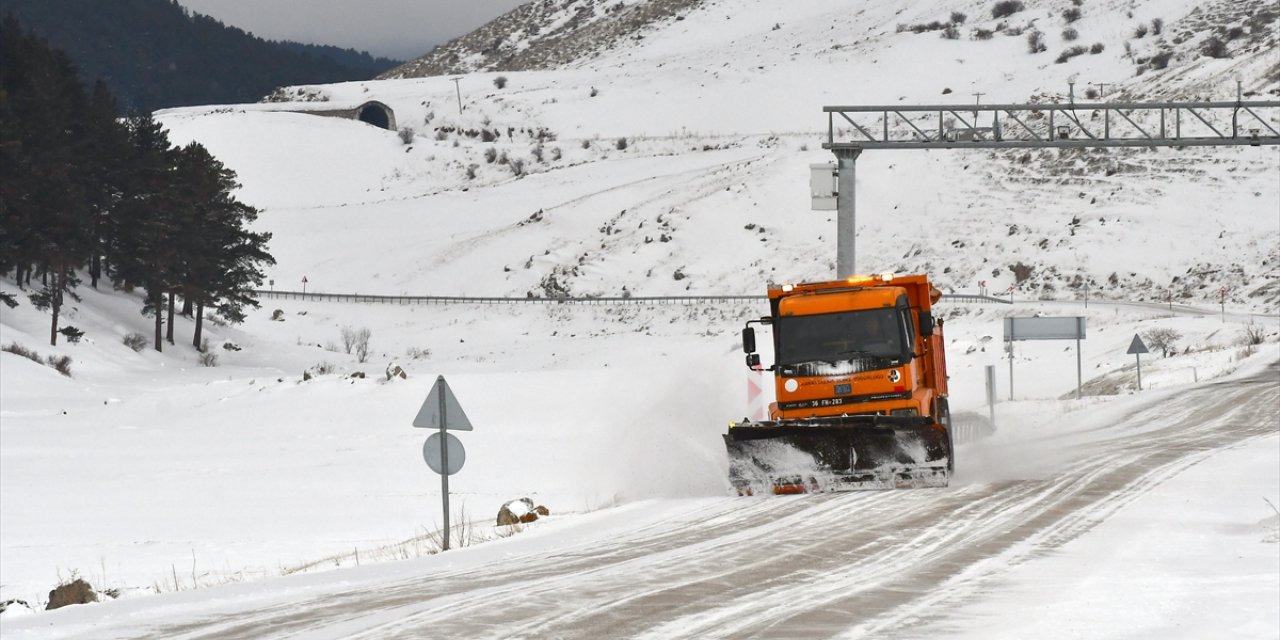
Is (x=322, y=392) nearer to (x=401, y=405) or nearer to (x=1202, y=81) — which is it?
(x=401, y=405)

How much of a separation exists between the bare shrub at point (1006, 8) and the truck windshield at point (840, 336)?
421ft

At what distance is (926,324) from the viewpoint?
61.2 feet

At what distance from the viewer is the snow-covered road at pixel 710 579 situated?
8992mm

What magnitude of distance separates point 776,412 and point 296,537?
26.1 ft

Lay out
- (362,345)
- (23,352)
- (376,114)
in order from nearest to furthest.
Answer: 1. (23,352)
2. (362,345)
3. (376,114)

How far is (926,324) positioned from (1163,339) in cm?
3617

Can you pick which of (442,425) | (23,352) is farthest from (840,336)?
(23,352)

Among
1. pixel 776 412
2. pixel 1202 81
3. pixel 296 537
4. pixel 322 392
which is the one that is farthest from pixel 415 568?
pixel 1202 81

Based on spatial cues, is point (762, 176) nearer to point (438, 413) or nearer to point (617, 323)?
point (617, 323)

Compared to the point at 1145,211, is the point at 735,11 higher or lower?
higher

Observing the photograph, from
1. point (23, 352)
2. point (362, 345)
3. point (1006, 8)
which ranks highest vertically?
point (1006, 8)

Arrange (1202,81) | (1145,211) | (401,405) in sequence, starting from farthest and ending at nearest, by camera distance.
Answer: (1202,81)
(1145,211)
(401,405)

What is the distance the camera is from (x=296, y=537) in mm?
21891

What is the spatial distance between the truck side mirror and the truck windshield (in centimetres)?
32
